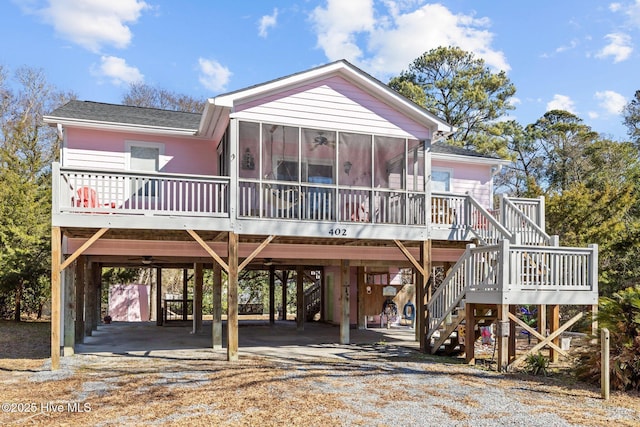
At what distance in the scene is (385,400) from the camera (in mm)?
7711

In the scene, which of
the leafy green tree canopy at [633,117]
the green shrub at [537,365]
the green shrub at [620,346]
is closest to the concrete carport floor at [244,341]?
the green shrub at [537,365]

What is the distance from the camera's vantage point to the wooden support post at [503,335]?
408 inches

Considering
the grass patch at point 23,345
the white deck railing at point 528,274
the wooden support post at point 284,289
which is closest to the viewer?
the white deck railing at point 528,274

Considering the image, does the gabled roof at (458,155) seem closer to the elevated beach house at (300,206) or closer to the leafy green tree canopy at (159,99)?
the elevated beach house at (300,206)

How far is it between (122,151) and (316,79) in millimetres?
5480

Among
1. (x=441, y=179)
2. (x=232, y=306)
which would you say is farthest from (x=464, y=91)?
(x=232, y=306)

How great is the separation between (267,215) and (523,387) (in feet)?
21.2

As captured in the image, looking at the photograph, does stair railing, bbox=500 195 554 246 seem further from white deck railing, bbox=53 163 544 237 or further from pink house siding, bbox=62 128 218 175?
pink house siding, bbox=62 128 218 175

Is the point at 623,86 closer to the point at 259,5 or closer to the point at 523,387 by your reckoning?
the point at 259,5

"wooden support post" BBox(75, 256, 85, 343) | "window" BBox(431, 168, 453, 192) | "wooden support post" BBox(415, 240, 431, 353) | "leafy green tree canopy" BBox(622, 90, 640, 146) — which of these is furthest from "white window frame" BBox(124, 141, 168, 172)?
"leafy green tree canopy" BBox(622, 90, 640, 146)

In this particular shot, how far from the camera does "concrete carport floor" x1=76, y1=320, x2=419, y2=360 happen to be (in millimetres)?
12727

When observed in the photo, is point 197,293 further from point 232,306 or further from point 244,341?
point 232,306

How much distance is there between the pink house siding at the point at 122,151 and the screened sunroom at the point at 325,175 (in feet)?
4.48

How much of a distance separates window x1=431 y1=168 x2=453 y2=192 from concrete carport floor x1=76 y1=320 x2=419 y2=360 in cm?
483
